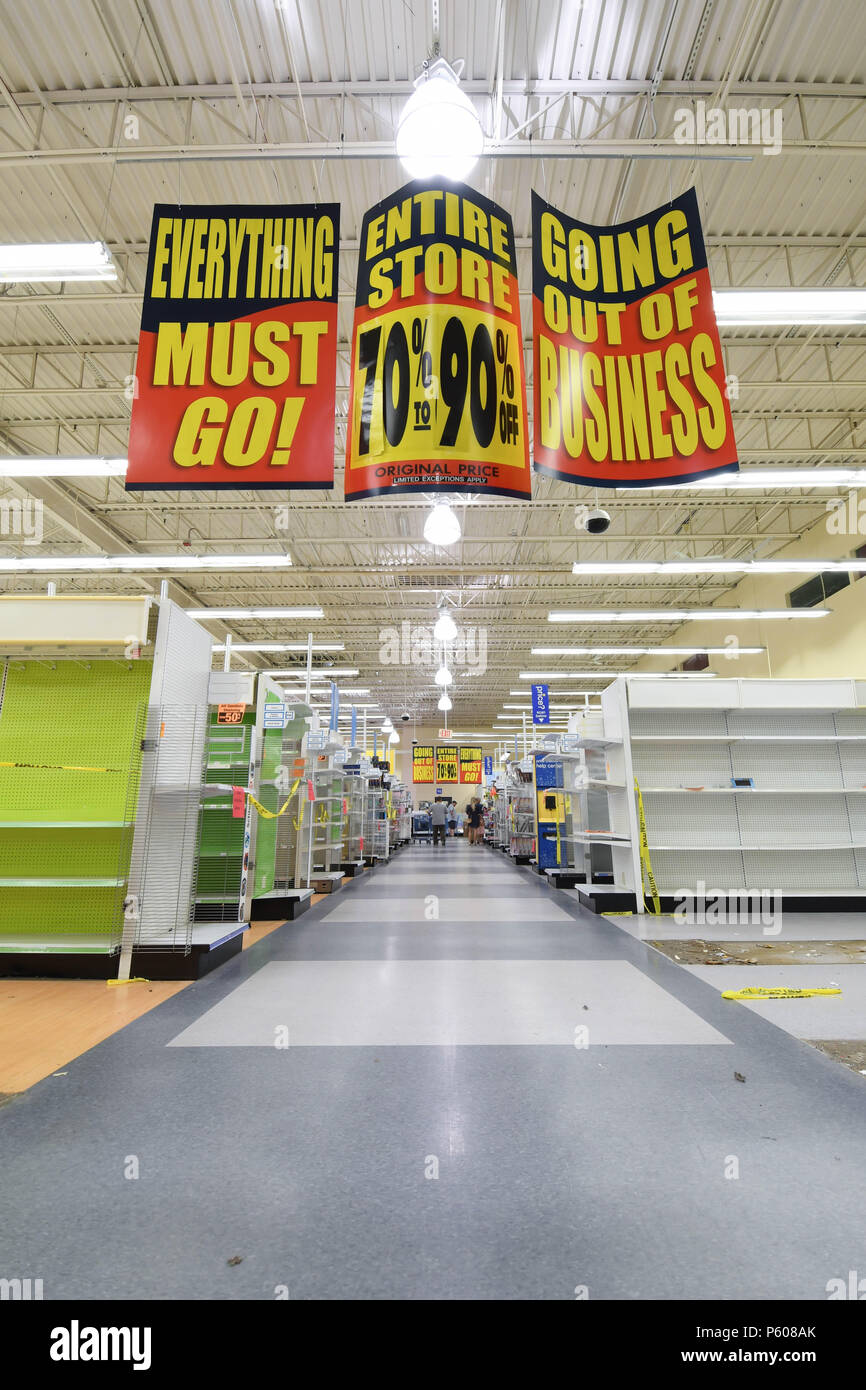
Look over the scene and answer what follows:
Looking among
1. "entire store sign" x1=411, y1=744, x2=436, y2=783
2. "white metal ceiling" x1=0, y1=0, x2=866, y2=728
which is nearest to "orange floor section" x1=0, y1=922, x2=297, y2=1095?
"white metal ceiling" x1=0, y1=0, x2=866, y2=728

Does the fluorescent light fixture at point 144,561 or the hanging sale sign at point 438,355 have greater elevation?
the fluorescent light fixture at point 144,561

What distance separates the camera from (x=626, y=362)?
11.5 feet

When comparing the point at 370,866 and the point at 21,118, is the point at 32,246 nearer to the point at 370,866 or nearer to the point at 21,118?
the point at 21,118

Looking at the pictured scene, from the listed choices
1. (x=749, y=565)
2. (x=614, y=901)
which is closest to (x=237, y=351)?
(x=614, y=901)

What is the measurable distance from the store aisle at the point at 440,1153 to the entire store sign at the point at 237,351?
8.81 feet

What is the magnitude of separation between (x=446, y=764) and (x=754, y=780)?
21.9 metres

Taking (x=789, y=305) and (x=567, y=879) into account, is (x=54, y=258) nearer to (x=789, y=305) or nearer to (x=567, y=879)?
(x=789, y=305)

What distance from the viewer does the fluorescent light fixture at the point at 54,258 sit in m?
4.70

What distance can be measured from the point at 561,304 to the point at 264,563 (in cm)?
744

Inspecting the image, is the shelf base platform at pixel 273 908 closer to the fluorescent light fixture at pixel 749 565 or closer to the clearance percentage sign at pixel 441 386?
the clearance percentage sign at pixel 441 386

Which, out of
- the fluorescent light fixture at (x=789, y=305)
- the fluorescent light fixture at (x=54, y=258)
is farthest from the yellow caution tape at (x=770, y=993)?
the fluorescent light fixture at (x=54, y=258)

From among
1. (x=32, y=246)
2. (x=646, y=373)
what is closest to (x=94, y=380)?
(x=32, y=246)

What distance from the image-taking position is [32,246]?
15.4ft

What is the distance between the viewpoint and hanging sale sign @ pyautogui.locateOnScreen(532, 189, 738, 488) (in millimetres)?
3381
